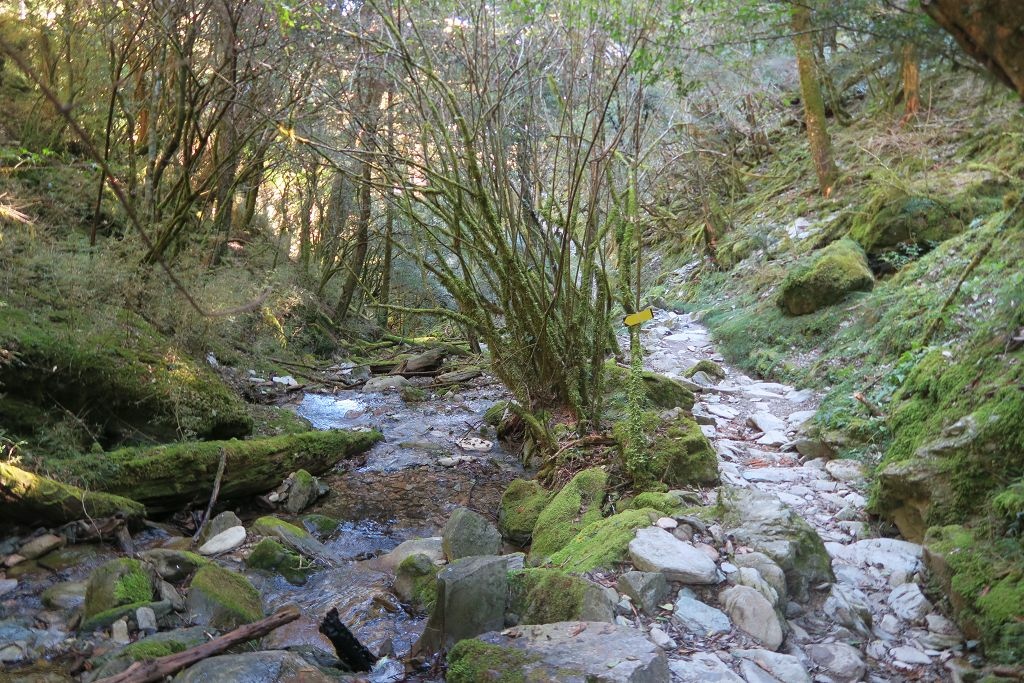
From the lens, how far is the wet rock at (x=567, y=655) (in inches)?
90.4

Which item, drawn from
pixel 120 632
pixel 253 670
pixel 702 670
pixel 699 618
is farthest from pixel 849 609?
pixel 120 632

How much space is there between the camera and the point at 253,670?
250 cm

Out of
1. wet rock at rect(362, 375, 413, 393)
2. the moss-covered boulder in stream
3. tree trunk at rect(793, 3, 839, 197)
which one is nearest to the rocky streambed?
the moss-covered boulder in stream

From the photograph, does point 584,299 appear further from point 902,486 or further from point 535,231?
point 902,486

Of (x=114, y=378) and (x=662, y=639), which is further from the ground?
(x=114, y=378)

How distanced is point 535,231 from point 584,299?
0.69 m

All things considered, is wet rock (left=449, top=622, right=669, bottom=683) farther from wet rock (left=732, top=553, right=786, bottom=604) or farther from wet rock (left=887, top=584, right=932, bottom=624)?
wet rock (left=887, top=584, right=932, bottom=624)

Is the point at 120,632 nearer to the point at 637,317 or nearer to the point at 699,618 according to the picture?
the point at 699,618

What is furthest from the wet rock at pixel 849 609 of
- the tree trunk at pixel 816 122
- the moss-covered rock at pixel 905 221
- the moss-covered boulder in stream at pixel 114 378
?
the tree trunk at pixel 816 122

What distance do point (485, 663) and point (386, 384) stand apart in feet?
23.0

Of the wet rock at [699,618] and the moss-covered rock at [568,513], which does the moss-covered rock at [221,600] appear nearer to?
the moss-covered rock at [568,513]

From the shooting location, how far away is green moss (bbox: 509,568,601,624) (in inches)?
111

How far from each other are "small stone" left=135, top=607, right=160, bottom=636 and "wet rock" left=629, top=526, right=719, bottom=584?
2.31m

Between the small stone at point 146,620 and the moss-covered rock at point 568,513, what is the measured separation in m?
1.97
